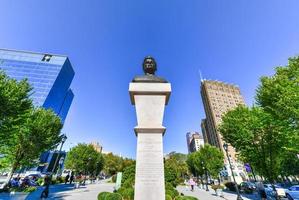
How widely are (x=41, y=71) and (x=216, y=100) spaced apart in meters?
98.0

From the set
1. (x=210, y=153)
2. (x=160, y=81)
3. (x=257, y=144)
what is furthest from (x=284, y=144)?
(x=210, y=153)

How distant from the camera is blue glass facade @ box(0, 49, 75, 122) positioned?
8669cm

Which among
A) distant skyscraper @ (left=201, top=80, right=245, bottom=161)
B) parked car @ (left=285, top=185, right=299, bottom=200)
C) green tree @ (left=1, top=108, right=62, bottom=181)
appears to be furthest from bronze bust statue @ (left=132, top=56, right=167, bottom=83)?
distant skyscraper @ (left=201, top=80, right=245, bottom=161)

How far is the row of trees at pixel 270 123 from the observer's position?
13484 mm

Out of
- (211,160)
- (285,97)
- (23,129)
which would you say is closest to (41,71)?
(23,129)

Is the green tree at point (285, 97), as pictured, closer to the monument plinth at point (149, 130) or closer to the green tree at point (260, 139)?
the green tree at point (260, 139)

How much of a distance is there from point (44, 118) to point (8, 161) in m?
7.02

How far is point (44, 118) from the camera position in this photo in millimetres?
22688

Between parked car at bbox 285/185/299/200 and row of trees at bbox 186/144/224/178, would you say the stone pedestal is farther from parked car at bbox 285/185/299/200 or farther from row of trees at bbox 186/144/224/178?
row of trees at bbox 186/144/224/178

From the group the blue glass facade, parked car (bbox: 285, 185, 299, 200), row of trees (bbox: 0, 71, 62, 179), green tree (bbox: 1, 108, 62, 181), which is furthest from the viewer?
the blue glass facade

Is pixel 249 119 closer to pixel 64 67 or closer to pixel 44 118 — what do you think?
pixel 44 118

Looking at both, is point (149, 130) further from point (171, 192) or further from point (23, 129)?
point (23, 129)

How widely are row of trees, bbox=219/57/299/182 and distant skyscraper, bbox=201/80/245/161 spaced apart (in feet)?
237

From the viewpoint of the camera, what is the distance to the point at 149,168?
498cm
